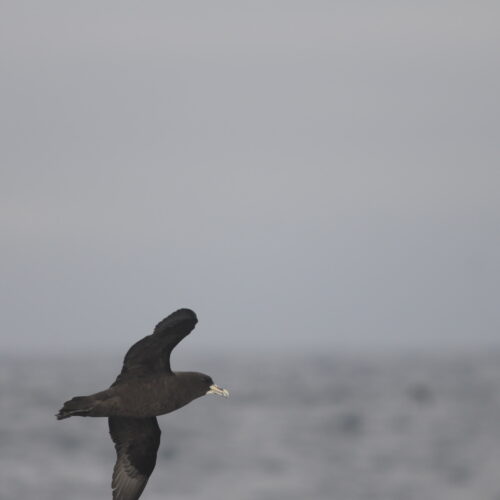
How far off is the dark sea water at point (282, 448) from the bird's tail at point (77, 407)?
21.5 m

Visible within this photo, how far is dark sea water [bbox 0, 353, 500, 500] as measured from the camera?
134ft

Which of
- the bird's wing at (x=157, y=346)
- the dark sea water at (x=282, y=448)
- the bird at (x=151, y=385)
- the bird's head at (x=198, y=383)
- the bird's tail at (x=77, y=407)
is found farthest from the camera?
the dark sea water at (x=282, y=448)

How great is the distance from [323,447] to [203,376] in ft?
113

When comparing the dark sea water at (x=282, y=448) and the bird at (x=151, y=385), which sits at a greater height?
the dark sea water at (x=282, y=448)

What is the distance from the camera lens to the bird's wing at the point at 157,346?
59.0 feet

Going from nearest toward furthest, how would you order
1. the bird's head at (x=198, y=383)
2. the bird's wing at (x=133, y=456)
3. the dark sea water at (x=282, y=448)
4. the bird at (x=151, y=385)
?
the bird at (x=151, y=385) → the bird's head at (x=198, y=383) → the bird's wing at (x=133, y=456) → the dark sea water at (x=282, y=448)

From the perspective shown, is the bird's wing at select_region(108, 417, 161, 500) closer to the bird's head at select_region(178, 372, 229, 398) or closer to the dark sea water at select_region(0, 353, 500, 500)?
the bird's head at select_region(178, 372, 229, 398)

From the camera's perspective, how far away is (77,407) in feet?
56.3

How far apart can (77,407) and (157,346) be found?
57.7 inches

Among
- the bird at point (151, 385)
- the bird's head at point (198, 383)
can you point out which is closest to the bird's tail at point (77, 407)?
the bird at point (151, 385)

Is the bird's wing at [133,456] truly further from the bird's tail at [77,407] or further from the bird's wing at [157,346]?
the bird's tail at [77,407]

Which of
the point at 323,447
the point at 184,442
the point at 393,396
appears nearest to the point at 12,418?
the point at 184,442

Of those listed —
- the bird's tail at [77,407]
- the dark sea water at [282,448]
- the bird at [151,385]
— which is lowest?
the bird's tail at [77,407]

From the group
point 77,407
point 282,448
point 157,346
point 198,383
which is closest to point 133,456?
point 198,383
